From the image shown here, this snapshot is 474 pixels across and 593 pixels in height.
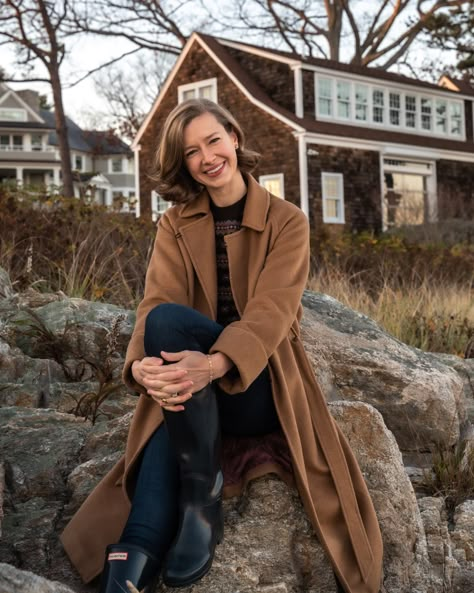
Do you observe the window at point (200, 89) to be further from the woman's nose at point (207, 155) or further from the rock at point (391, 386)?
the woman's nose at point (207, 155)

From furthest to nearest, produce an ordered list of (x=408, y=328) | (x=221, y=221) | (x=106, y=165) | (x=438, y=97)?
(x=106, y=165) < (x=438, y=97) < (x=408, y=328) < (x=221, y=221)

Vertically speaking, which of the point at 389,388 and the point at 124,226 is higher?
the point at 124,226

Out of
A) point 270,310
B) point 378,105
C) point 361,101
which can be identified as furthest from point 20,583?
point 378,105

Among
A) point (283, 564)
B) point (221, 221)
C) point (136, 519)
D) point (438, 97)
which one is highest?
point (438, 97)

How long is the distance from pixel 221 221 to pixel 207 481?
37.8 inches

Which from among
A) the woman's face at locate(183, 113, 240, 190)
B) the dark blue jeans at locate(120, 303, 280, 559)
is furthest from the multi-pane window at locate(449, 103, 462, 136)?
the dark blue jeans at locate(120, 303, 280, 559)

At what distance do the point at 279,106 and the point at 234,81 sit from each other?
52.5 inches

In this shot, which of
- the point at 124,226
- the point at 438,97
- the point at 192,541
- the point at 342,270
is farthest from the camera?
the point at 438,97

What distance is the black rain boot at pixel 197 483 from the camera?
2.43 metres

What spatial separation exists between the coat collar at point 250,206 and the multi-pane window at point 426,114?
76.5 feet

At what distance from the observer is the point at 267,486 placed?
275 cm

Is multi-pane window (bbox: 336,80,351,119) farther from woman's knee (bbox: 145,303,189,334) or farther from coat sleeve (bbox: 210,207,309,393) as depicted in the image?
woman's knee (bbox: 145,303,189,334)

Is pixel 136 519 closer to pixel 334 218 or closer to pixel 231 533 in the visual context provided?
pixel 231 533

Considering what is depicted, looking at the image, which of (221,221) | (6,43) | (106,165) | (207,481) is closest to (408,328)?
(221,221)
